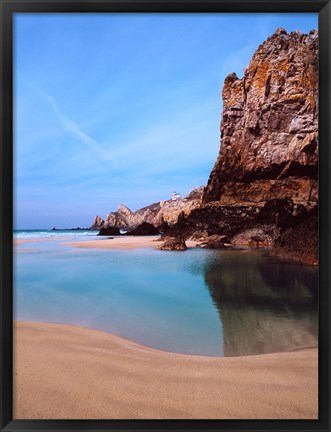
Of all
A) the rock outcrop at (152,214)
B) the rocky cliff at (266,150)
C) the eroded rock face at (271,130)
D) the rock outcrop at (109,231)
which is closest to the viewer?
the rocky cliff at (266,150)

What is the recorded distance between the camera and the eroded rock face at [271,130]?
2223cm

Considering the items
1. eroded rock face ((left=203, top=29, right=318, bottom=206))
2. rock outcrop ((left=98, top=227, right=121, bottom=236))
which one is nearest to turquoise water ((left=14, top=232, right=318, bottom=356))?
eroded rock face ((left=203, top=29, right=318, bottom=206))

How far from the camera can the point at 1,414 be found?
1.97 metres

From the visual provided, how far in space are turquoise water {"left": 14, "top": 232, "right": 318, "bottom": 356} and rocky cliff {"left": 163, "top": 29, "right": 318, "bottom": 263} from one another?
39.2 ft

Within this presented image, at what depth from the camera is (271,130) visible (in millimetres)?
24516

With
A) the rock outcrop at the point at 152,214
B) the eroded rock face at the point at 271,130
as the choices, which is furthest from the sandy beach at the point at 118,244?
the rock outcrop at the point at 152,214

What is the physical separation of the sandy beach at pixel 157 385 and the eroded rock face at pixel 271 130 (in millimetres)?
20533

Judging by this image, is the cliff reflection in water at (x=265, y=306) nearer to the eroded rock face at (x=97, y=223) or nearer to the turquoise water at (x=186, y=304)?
the turquoise water at (x=186, y=304)

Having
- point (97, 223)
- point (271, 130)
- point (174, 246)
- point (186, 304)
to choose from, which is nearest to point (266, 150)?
point (271, 130)

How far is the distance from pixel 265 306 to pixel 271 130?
2222cm

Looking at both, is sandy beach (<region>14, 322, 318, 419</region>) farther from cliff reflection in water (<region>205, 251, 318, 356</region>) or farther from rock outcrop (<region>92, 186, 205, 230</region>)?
rock outcrop (<region>92, 186, 205, 230</region>)

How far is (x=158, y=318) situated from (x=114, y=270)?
5245 mm

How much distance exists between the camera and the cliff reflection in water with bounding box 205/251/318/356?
3.64 meters

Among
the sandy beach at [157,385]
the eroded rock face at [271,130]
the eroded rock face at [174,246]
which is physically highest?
the eroded rock face at [271,130]
